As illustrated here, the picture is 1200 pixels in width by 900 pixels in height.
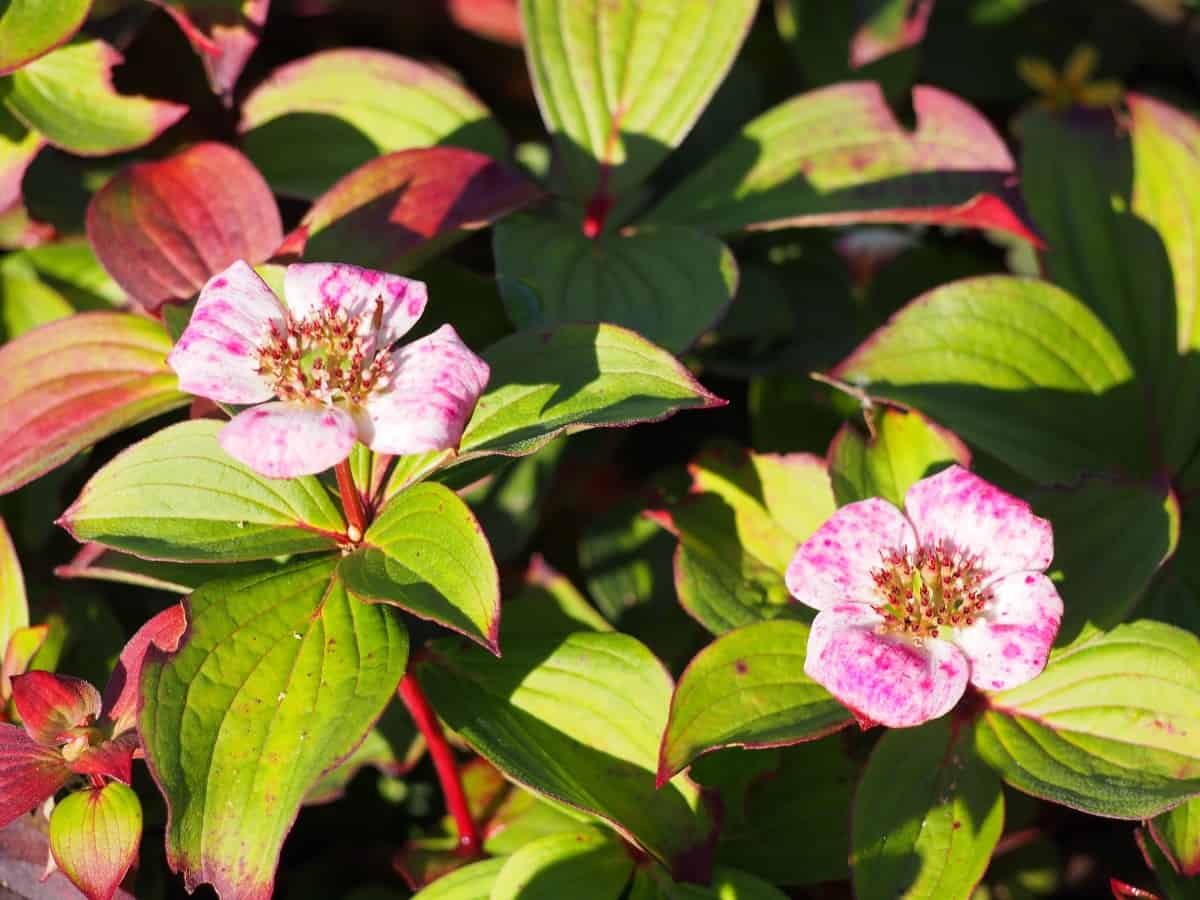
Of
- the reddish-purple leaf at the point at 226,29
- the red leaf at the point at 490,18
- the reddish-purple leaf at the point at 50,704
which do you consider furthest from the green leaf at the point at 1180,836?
the red leaf at the point at 490,18

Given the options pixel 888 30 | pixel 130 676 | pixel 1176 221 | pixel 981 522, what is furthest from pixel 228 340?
pixel 888 30

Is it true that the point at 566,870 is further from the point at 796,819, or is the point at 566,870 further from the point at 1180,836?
the point at 1180,836

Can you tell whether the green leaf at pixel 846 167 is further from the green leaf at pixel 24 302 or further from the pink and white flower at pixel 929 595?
the green leaf at pixel 24 302

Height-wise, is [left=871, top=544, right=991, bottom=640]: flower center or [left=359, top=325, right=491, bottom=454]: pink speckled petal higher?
[left=359, top=325, right=491, bottom=454]: pink speckled petal

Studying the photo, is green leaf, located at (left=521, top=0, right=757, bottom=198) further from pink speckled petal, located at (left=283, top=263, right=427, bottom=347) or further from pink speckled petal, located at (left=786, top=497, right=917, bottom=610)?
pink speckled petal, located at (left=786, top=497, right=917, bottom=610)

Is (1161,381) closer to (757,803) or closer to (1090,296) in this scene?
(1090,296)

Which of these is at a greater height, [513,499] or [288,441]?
[288,441]

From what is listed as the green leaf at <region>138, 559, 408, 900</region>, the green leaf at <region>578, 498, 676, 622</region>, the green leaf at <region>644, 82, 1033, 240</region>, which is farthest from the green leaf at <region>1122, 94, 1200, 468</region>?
the green leaf at <region>138, 559, 408, 900</region>
